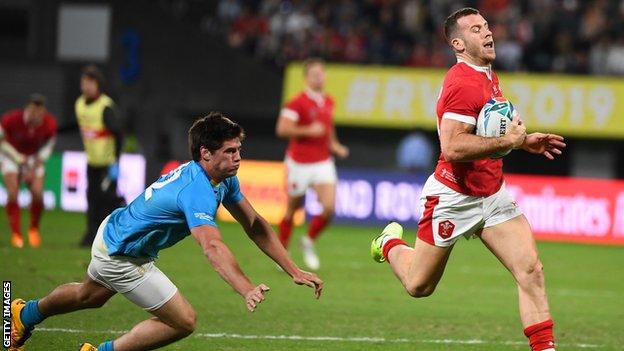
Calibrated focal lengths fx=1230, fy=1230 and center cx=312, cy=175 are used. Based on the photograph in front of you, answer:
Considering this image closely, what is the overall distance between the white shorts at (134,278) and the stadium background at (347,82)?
34.5 feet

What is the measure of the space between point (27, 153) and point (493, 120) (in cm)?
1100

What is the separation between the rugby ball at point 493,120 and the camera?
8180 millimetres

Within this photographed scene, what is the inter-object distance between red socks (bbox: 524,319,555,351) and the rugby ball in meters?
1.15

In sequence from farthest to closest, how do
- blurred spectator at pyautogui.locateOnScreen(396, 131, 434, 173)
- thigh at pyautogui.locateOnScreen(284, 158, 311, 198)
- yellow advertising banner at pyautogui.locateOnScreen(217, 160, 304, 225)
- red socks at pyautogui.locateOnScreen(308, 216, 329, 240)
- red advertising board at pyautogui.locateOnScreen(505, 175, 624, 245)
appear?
blurred spectator at pyautogui.locateOnScreen(396, 131, 434, 173)
yellow advertising banner at pyautogui.locateOnScreen(217, 160, 304, 225)
red advertising board at pyautogui.locateOnScreen(505, 175, 624, 245)
thigh at pyautogui.locateOnScreen(284, 158, 311, 198)
red socks at pyautogui.locateOnScreen(308, 216, 329, 240)

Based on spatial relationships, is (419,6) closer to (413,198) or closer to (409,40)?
(409,40)

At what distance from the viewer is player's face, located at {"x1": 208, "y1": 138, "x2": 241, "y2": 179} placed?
750 centimetres

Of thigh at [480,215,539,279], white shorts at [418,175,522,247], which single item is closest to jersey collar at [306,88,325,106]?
white shorts at [418,175,522,247]

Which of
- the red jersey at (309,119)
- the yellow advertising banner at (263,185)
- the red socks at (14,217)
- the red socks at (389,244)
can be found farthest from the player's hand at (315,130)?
the yellow advertising banner at (263,185)

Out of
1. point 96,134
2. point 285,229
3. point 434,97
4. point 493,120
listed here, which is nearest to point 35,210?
point 96,134

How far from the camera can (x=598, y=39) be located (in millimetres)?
26812

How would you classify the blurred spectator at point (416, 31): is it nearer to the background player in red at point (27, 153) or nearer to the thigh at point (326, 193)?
the background player in red at point (27, 153)

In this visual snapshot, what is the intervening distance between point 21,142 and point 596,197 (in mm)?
10358

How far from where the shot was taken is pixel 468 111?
818 centimetres

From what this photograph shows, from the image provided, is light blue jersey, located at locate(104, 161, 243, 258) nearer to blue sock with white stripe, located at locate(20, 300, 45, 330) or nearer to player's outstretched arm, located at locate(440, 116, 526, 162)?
blue sock with white stripe, located at locate(20, 300, 45, 330)
